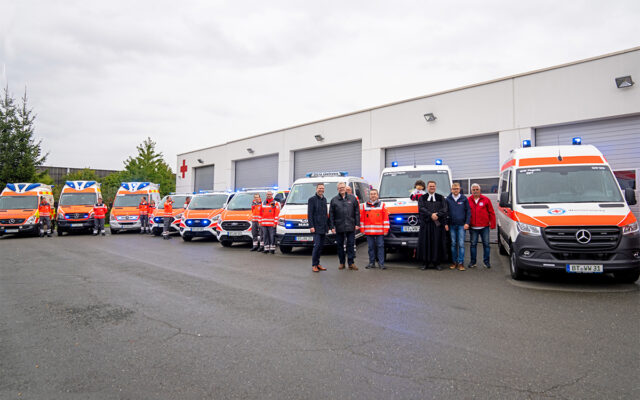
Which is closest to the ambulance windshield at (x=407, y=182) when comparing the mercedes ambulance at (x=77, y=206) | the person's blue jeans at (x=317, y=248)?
the person's blue jeans at (x=317, y=248)

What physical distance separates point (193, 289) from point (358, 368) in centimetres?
407

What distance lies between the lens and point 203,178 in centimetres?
3147

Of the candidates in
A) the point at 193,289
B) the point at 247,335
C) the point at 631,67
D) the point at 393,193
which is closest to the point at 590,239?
the point at 393,193

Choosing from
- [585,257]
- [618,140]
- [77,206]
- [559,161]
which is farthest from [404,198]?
[77,206]

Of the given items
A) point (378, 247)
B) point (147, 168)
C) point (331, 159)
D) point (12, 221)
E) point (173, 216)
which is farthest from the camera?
point (147, 168)

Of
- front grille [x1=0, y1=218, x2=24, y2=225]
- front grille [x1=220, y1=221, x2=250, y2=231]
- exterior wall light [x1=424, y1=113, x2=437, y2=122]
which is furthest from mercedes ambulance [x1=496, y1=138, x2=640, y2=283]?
front grille [x1=0, y1=218, x2=24, y2=225]

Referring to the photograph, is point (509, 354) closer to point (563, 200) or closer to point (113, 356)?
point (113, 356)

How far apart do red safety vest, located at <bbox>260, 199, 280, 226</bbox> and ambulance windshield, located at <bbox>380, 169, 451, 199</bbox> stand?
3100 mm

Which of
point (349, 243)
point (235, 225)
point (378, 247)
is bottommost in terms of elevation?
point (378, 247)

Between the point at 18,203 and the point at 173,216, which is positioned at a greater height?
the point at 18,203

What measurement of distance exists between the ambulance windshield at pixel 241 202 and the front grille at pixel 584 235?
381 inches

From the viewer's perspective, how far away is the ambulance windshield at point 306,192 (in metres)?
11.8

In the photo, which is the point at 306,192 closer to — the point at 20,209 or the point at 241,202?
the point at 241,202

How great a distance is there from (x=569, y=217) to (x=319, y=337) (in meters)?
4.76
